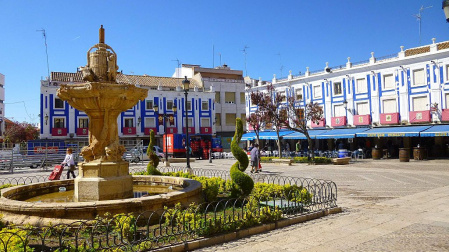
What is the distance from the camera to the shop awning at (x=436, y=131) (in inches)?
939

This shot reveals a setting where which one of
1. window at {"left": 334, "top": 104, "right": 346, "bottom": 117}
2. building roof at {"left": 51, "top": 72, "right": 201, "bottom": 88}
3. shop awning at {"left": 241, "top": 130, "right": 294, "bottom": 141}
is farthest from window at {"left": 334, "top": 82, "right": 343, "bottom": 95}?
building roof at {"left": 51, "top": 72, "right": 201, "bottom": 88}

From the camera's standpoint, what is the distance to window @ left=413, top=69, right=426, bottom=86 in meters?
27.4

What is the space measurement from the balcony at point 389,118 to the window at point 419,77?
2.93m

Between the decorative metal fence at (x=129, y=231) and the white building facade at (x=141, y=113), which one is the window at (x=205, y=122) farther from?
the decorative metal fence at (x=129, y=231)

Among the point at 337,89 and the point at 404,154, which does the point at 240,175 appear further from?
the point at 337,89

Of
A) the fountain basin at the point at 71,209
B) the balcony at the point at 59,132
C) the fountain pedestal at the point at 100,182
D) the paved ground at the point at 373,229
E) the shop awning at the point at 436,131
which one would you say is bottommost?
the paved ground at the point at 373,229

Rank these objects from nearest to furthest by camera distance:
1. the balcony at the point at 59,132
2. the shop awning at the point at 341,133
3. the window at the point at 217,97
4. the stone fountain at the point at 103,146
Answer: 1. the stone fountain at the point at 103,146
2. the shop awning at the point at 341,133
3. the balcony at the point at 59,132
4. the window at the point at 217,97

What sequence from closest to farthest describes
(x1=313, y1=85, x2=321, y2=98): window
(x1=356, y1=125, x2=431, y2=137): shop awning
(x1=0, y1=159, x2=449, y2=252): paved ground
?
1. (x1=0, y1=159, x2=449, y2=252): paved ground
2. (x1=356, y1=125, x2=431, y2=137): shop awning
3. (x1=313, y1=85, x2=321, y2=98): window

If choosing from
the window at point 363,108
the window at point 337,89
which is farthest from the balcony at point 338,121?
the window at point 337,89

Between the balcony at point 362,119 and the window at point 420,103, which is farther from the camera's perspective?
the balcony at point 362,119

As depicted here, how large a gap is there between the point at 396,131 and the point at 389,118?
2244 mm

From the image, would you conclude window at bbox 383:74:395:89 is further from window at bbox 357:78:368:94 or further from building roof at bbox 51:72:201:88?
building roof at bbox 51:72:201:88

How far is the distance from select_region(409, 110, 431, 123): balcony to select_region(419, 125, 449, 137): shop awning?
1.07 metres

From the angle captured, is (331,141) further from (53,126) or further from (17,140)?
(17,140)
